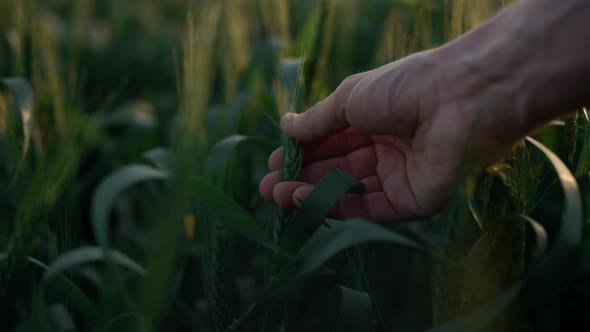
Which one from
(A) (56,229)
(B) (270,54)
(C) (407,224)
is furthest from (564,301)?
(B) (270,54)

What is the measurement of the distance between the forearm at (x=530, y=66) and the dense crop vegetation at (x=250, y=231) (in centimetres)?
9

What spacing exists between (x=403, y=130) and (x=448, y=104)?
0.32 ft

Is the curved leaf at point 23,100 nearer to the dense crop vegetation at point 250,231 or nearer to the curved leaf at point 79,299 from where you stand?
the dense crop vegetation at point 250,231

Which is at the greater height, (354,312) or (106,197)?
(106,197)

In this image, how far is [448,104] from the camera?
952 mm

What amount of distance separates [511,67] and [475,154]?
9.6 inches

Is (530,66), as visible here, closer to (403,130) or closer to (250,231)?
(403,130)

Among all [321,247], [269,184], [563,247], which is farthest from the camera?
[269,184]

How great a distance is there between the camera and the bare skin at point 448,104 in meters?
0.85

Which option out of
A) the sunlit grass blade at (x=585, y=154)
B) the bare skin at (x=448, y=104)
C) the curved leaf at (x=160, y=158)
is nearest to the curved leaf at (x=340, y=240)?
the bare skin at (x=448, y=104)

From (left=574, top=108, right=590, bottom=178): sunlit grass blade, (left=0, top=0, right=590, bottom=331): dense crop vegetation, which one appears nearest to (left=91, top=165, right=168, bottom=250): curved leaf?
(left=0, top=0, right=590, bottom=331): dense crop vegetation

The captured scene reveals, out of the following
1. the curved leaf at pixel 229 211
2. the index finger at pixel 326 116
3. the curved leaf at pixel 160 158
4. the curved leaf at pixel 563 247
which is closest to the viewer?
the curved leaf at pixel 563 247

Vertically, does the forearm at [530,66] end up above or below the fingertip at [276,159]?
above

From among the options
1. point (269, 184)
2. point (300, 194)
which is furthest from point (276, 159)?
point (300, 194)
